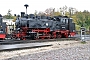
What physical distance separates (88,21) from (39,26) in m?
38.2

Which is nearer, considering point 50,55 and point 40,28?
point 50,55

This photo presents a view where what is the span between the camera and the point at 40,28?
2583 centimetres

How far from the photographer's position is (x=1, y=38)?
2050cm

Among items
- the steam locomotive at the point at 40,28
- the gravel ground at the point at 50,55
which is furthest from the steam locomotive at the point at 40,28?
the gravel ground at the point at 50,55

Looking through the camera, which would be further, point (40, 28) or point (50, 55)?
point (40, 28)

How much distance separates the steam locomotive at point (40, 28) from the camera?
24531mm

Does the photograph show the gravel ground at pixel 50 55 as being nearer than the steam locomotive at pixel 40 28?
Yes

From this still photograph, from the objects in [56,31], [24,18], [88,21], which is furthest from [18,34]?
[88,21]

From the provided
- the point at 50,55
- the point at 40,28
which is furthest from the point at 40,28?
the point at 50,55

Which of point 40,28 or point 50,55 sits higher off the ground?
point 40,28

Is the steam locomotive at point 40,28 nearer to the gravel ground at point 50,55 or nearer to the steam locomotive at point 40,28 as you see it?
the steam locomotive at point 40,28

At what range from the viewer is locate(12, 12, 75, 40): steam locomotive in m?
24.5

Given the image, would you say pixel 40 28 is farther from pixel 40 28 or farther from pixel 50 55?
pixel 50 55

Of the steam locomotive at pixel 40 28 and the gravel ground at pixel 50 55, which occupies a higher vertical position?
the steam locomotive at pixel 40 28
